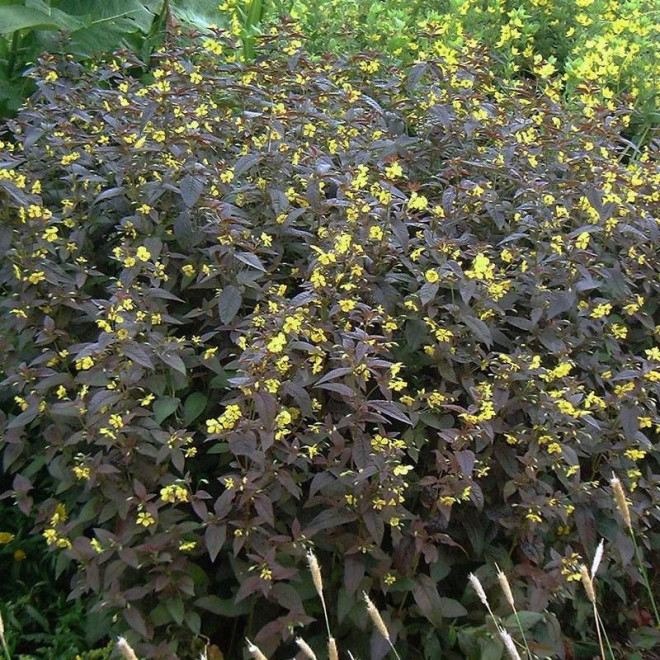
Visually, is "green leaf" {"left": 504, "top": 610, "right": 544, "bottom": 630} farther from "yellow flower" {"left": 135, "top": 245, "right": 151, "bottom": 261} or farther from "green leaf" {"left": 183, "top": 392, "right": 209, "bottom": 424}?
"yellow flower" {"left": 135, "top": 245, "right": 151, "bottom": 261}

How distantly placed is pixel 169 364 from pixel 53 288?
18.6 inches

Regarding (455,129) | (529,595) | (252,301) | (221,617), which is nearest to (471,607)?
(529,595)

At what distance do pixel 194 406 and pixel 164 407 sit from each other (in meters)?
0.14

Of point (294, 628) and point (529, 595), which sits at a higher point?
point (529, 595)

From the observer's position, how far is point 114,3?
13.0 ft

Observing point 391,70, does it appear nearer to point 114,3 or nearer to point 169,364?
point 114,3

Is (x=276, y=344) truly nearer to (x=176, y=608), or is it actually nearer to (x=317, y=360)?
(x=317, y=360)

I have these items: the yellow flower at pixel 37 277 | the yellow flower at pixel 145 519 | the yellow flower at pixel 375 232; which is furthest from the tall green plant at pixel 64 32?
the yellow flower at pixel 145 519

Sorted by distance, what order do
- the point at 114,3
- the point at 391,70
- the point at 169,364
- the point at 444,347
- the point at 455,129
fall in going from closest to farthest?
the point at 169,364
the point at 444,347
the point at 455,129
the point at 391,70
the point at 114,3

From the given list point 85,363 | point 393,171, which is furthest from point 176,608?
point 393,171

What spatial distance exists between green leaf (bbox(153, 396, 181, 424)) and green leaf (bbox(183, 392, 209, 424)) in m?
0.08

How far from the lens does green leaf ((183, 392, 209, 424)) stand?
225 centimetres

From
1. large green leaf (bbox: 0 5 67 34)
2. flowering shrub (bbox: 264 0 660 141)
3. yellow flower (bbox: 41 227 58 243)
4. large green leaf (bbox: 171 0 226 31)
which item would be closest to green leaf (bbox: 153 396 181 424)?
yellow flower (bbox: 41 227 58 243)

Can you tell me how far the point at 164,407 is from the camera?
2150mm
